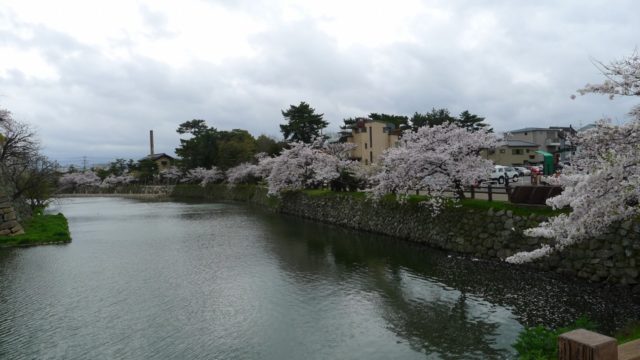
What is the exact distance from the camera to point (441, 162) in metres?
21.9

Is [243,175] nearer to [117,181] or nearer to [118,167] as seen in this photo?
[117,181]

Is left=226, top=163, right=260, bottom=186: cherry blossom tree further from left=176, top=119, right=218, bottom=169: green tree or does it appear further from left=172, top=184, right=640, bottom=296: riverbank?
left=172, top=184, right=640, bottom=296: riverbank

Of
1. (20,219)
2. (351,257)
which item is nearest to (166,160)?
(20,219)

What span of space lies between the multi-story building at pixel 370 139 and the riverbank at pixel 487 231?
2300 cm

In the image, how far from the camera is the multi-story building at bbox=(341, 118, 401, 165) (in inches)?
2345

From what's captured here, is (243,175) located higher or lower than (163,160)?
lower

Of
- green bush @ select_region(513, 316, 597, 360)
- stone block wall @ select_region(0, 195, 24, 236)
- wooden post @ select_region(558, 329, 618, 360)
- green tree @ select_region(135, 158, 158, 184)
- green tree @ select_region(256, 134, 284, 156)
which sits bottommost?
green bush @ select_region(513, 316, 597, 360)

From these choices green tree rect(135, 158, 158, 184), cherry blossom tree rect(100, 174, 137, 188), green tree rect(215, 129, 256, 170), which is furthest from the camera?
cherry blossom tree rect(100, 174, 137, 188)

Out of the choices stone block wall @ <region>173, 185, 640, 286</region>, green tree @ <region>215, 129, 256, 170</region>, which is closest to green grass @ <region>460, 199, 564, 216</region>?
stone block wall @ <region>173, 185, 640, 286</region>

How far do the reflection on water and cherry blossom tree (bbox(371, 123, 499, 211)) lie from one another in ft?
11.4

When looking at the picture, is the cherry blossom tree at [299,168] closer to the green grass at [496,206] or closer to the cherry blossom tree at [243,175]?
the green grass at [496,206]

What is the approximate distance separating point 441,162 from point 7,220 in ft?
83.6

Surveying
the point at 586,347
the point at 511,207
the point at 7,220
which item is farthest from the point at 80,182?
the point at 586,347

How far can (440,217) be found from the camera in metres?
22.5
